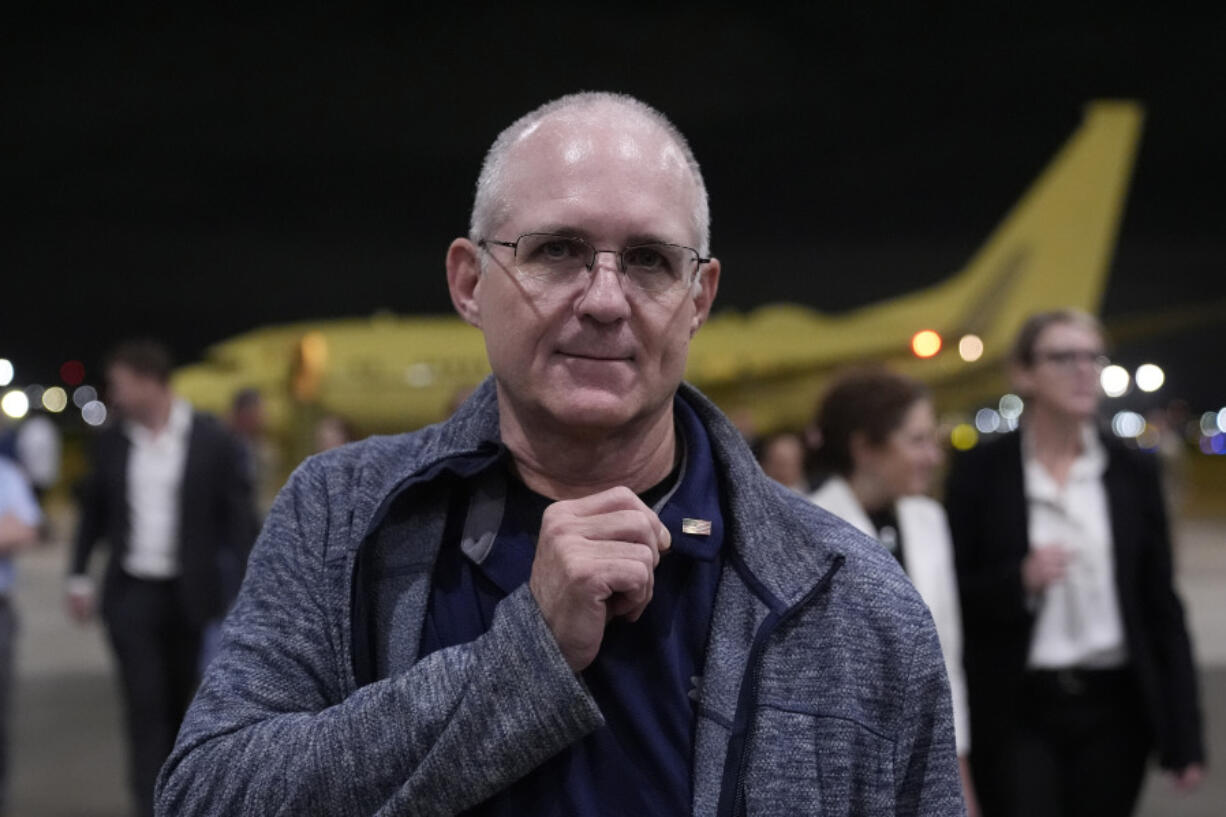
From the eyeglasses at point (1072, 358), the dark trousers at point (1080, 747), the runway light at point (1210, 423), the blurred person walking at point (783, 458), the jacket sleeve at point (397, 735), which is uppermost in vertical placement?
the runway light at point (1210, 423)

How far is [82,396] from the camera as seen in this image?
78.2m

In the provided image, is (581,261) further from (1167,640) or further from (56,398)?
(56,398)

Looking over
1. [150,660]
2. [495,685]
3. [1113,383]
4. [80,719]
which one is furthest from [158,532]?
[1113,383]

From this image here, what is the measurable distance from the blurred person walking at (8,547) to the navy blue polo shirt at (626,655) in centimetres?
392

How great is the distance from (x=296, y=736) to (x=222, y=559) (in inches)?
168

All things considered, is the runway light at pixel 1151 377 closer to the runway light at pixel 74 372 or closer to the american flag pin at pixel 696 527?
the american flag pin at pixel 696 527

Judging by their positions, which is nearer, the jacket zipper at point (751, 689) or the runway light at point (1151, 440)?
the jacket zipper at point (751, 689)

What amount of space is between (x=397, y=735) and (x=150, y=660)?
4.28 meters

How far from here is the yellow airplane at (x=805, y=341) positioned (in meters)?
23.7

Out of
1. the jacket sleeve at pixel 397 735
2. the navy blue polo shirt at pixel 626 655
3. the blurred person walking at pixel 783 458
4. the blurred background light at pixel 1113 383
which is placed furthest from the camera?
the blurred person walking at pixel 783 458

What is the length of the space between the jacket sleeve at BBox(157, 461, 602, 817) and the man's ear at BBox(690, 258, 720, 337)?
360 mm

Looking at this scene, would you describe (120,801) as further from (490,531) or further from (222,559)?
(490,531)

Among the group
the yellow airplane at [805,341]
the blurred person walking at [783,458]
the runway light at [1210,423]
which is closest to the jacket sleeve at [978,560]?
the blurred person walking at [783,458]

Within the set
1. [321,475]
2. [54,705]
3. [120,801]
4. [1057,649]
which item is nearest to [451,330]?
[54,705]
